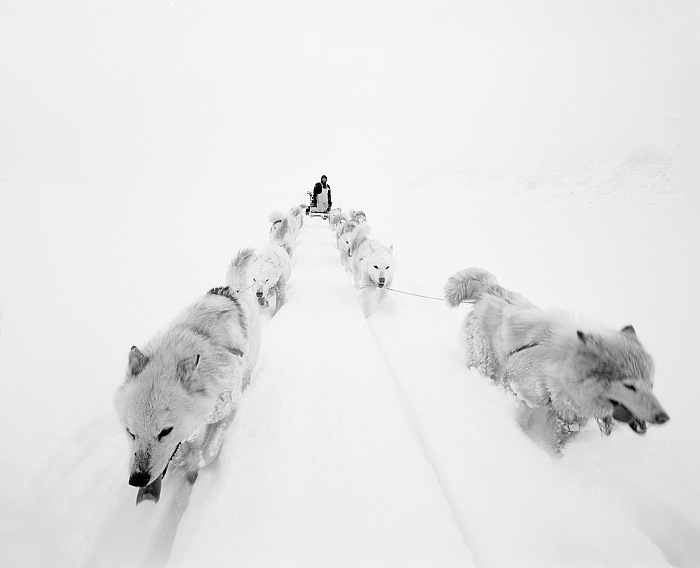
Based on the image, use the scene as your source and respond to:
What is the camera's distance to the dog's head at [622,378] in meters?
1.75

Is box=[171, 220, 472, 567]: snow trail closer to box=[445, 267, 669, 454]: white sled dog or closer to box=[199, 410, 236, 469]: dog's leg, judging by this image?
box=[199, 410, 236, 469]: dog's leg

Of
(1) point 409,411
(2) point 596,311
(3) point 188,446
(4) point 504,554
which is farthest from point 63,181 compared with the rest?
(2) point 596,311

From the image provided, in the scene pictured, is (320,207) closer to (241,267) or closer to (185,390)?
(241,267)

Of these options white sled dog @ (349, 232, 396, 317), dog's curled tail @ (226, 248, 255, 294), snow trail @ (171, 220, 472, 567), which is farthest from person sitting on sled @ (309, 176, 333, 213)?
snow trail @ (171, 220, 472, 567)

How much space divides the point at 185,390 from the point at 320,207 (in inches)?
693

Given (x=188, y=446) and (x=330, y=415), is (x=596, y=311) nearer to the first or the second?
(x=330, y=415)

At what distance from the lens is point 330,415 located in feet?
8.34

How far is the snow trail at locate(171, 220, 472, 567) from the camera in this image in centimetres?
159

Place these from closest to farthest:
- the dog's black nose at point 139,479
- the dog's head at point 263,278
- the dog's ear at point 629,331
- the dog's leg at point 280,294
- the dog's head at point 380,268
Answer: the dog's black nose at point 139,479 < the dog's ear at point 629,331 < the dog's head at point 263,278 < the dog's head at point 380,268 < the dog's leg at point 280,294

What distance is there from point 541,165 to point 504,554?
1407 centimetres

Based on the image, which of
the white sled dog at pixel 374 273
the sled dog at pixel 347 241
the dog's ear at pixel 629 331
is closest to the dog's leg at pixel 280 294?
the white sled dog at pixel 374 273

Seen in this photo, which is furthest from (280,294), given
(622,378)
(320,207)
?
(320,207)

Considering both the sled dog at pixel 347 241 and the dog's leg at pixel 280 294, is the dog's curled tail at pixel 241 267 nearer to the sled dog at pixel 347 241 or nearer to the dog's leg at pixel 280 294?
the dog's leg at pixel 280 294

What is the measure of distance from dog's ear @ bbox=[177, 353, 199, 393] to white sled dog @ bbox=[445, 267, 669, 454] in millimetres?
2649
